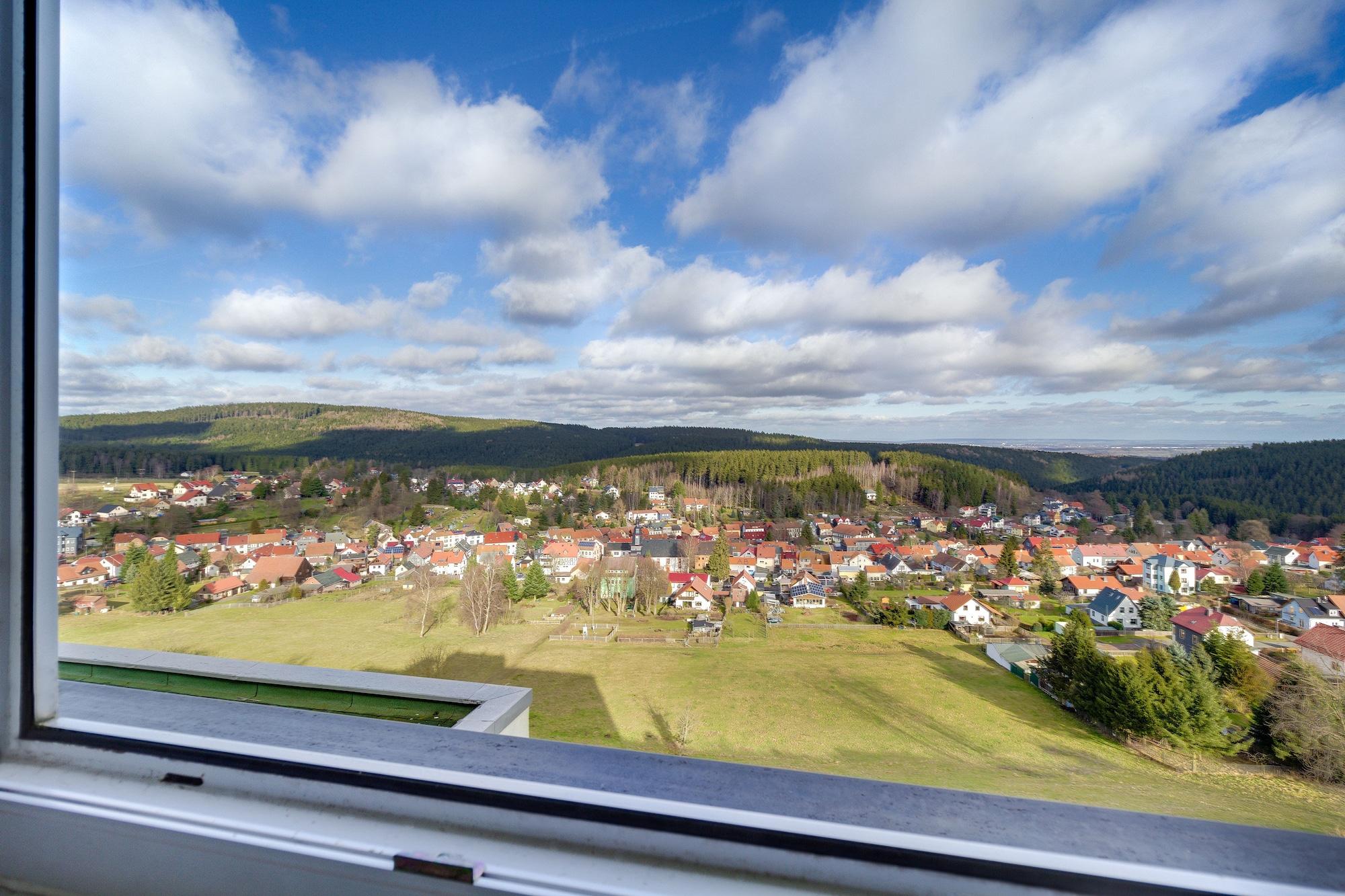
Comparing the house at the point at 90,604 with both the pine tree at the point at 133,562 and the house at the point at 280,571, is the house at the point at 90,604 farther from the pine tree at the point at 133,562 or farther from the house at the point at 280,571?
the house at the point at 280,571

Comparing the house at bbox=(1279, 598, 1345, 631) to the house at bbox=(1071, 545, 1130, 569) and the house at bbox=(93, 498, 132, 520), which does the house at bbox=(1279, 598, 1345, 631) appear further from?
the house at bbox=(93, 498, 132, 520)

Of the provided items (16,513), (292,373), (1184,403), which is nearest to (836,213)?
(1184,403)

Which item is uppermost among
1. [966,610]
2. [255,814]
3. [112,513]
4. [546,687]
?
[112,513]

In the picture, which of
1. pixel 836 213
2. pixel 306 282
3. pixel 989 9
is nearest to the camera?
pixel 989 9

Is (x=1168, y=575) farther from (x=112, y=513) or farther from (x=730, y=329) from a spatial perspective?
(x=112, y=513)

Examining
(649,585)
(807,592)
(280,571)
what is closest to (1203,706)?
(807,592)

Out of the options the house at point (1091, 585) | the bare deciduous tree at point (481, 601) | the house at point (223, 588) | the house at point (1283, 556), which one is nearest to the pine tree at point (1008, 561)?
the house at point (1091, 585)

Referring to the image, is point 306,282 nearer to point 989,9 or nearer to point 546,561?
point 546,561
